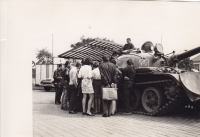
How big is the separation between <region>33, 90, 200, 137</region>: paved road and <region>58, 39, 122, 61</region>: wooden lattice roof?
1.36 meters

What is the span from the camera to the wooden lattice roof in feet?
22.5

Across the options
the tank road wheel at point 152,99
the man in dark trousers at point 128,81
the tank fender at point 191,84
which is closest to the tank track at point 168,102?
the tank road wheel at point 152,99

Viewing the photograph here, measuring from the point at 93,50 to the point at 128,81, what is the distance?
1346 millimetres

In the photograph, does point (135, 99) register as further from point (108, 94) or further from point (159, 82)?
point (108, 94)

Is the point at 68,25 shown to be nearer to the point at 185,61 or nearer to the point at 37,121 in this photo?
the point at 37,121

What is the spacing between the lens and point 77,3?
19.0 ft

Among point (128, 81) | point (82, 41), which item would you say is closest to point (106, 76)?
point (128, 81)

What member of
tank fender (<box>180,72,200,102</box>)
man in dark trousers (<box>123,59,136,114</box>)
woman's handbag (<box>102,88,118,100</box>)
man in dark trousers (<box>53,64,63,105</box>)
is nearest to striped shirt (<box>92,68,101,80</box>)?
woman's handbag (<box>102,88,118,100</box>)

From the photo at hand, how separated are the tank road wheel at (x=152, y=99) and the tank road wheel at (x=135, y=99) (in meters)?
0.14

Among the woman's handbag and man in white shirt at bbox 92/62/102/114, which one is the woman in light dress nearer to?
man in white shirt at bbox 92/62/102/114

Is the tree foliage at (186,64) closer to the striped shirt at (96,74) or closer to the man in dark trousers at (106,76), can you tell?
the man in dark trousers at (106,76)

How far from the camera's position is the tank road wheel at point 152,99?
6910 mm

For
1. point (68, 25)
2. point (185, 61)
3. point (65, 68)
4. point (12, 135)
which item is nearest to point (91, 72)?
point (65, 68)

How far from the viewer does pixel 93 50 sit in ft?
25.8
